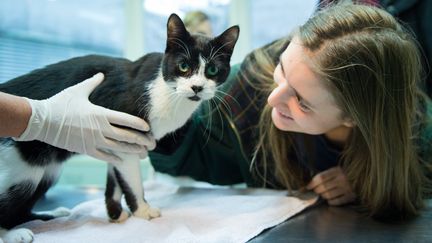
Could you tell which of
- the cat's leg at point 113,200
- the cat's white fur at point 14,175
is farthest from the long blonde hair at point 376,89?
the cat's white fur at point 14,175

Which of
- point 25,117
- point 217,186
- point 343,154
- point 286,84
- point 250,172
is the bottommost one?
point 217,186

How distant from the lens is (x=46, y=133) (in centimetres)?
76

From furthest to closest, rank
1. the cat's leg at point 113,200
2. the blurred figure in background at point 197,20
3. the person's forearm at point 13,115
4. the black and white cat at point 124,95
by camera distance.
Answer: the blurred figure in background at point 197,20 < the cat's leg at point 113,200 < the black and white cat at point 124,95 < the person's forearm at point 13,115

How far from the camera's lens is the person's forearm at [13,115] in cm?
69

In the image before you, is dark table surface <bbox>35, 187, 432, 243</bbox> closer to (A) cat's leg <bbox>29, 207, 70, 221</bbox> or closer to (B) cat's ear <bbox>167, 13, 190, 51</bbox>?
(A) cat's leg <bbox>29, 207, 70, 221</bbox>

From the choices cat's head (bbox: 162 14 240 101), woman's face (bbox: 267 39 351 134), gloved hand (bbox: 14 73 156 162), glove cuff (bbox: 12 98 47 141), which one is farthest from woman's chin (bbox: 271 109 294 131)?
glove cuff (bbox: 12 98 47 141)

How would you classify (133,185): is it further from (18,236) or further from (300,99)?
(300,99)

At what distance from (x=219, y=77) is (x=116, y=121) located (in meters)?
0.26

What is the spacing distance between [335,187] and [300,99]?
374 mm

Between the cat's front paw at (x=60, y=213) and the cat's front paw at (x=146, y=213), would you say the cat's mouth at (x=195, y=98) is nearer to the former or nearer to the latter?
the cat's front paw at (x=146, y=213)

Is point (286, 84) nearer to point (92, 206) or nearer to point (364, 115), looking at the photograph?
point (364, 115)

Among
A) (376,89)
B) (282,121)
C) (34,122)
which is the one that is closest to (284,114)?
(282,121)

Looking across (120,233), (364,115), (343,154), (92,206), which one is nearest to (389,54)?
(364,115)

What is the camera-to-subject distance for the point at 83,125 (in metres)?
0.79
